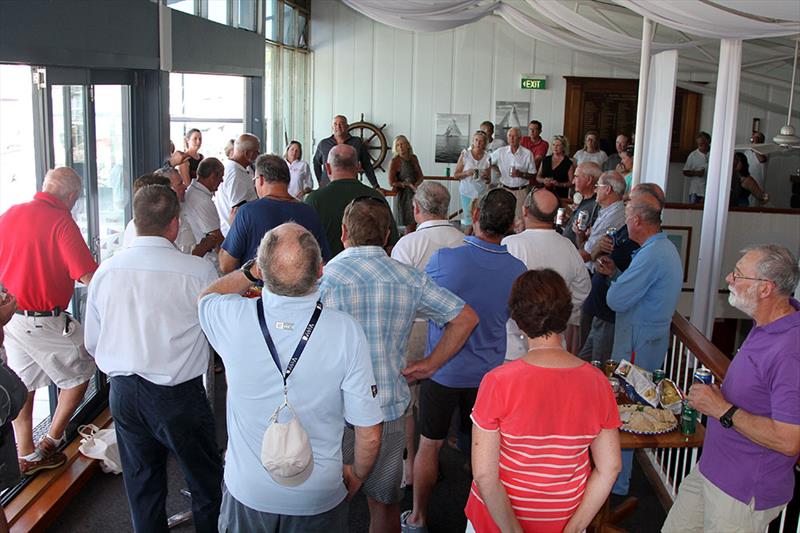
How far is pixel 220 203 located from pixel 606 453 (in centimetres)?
424

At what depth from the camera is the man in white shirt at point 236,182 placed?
5793 millimetres

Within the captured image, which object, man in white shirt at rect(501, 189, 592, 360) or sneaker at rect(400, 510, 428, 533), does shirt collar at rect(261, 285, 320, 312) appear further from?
man in white shirt at rect(501, 189, 592, 360)

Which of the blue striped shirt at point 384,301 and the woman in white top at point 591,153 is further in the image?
the woman in white top at point 591,153

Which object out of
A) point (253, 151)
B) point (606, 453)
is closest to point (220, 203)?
point (253, 151)

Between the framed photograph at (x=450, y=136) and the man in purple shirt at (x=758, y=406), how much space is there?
470 inches

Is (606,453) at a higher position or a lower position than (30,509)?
higher

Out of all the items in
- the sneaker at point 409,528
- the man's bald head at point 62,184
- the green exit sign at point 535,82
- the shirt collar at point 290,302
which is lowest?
the sneaker at point 409,528

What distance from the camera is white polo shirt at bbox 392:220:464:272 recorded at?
3900 mm

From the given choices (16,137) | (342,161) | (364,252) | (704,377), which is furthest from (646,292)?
(16,137)

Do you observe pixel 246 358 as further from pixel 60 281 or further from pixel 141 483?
pixel 60 281

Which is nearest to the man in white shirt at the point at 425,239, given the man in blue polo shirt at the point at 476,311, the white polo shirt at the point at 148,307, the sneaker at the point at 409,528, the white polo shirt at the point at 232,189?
the man in blue polo shirt at the point at 476,311

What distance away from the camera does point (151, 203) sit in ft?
9.70

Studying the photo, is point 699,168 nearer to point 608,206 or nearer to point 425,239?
point 608,206

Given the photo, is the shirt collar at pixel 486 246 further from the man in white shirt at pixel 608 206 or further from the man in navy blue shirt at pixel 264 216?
the man in white shirt at pixel 608 206
